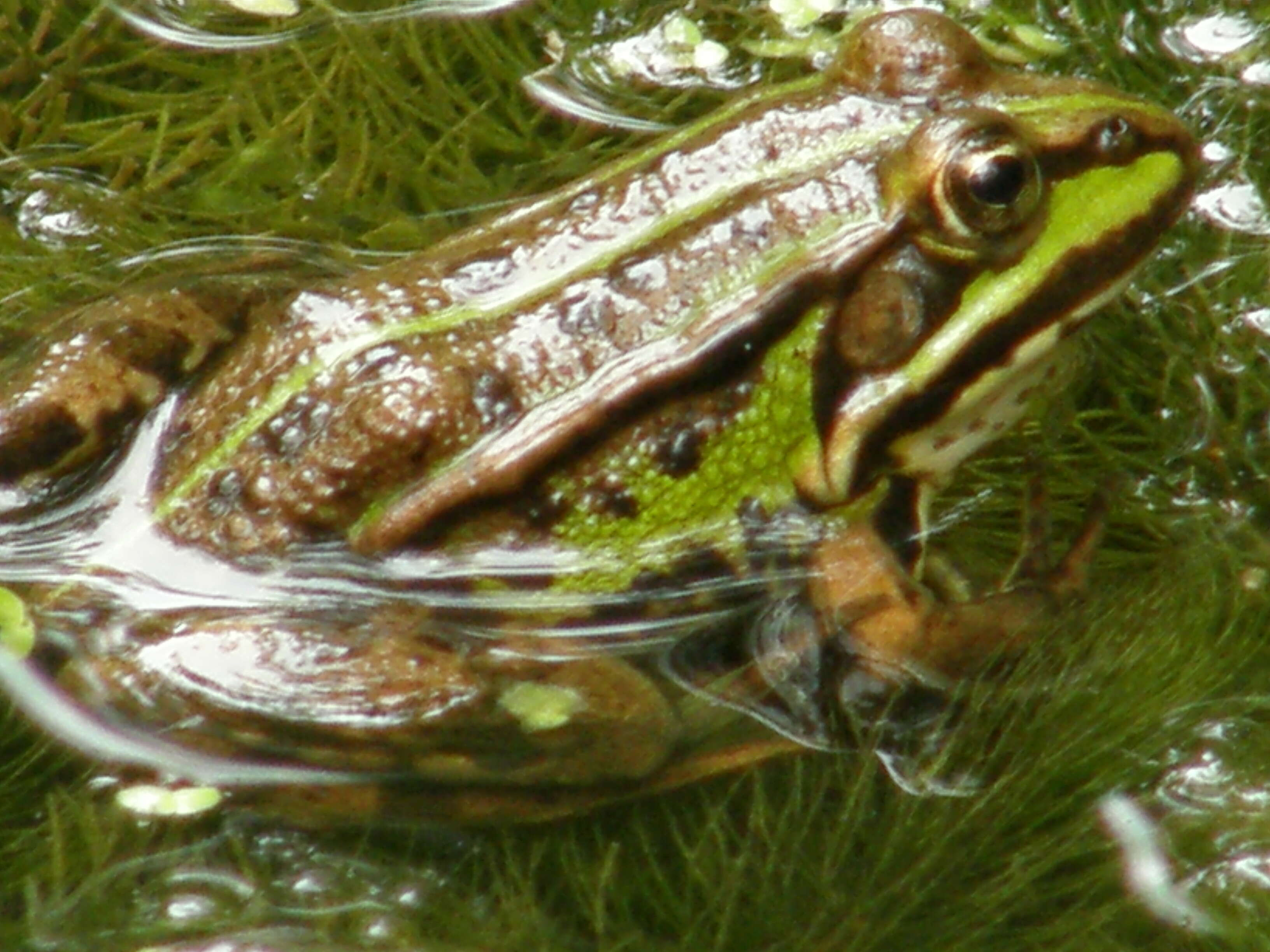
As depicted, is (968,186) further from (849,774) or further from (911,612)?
(849,774)

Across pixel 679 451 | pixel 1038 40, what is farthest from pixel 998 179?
pixel 1038 40

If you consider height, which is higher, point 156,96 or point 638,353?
point 156,96

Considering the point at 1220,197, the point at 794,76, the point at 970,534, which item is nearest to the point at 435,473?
the point at 970,534

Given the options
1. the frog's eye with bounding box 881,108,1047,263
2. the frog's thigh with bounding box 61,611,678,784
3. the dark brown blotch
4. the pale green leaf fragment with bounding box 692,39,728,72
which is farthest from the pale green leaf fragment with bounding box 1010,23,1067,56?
the frog's thigh with bounding box 61,611,678,784

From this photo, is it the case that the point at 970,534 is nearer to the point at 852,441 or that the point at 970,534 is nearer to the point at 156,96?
the point at 852,441

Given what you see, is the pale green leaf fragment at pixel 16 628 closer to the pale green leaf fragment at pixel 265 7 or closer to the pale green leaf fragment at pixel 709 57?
the pale green leaf fragment at pixel 265 7

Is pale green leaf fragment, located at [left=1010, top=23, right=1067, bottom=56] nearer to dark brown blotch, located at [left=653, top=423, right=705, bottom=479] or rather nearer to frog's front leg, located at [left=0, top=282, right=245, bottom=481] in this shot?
dark brown blotch, located at [left=653, top=423, right=705, bottom=479]
